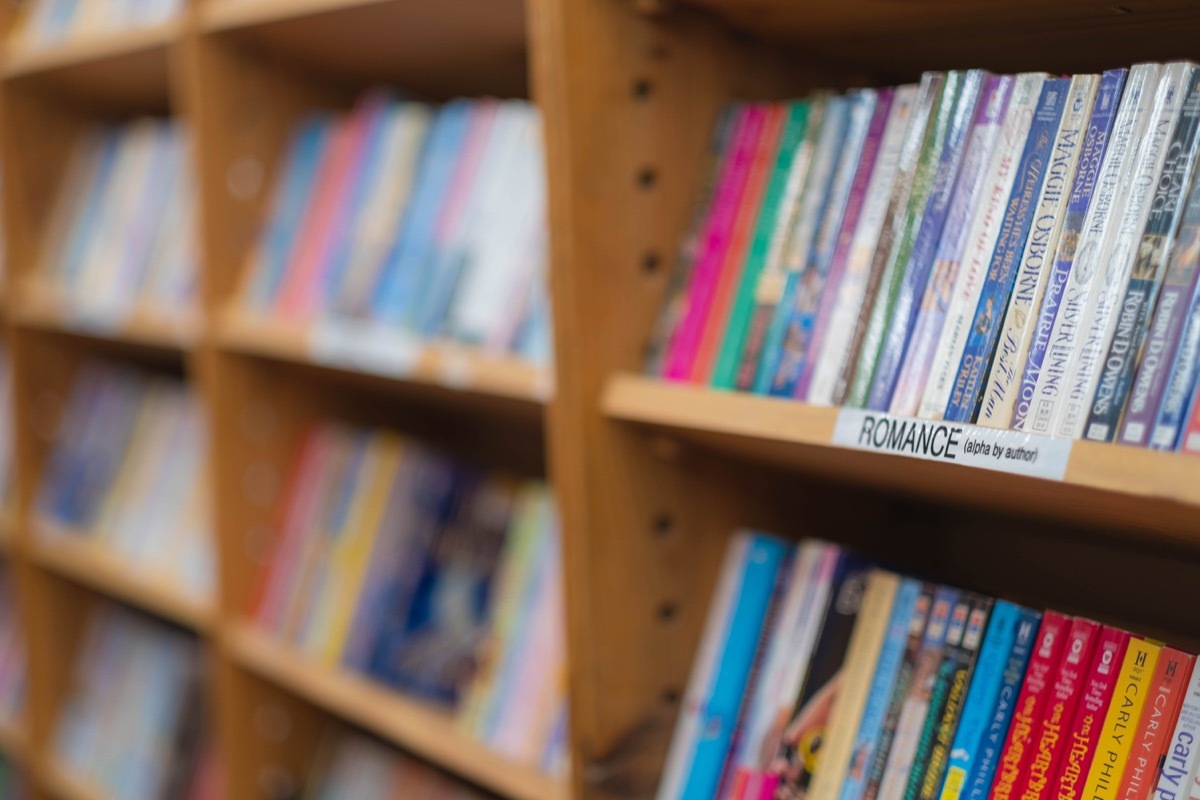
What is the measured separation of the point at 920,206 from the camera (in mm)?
788

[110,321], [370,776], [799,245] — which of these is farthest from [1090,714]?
[110,321]

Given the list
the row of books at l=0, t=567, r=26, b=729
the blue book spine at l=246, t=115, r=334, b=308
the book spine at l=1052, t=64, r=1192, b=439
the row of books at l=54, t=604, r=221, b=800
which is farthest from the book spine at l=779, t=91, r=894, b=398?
the row of books at l=0, t=567, r=26, b=729

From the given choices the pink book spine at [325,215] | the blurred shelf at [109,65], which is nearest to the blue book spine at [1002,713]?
the pink book spine at [325,215]

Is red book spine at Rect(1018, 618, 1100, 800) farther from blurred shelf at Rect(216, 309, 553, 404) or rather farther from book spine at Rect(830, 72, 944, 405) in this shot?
blurred shelf at Rect(216, 309, 553, 404)

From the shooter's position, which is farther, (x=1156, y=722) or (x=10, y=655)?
(x=10, y=655)

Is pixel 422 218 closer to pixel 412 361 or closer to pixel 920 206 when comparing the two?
pixel 412 361

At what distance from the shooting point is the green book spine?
919mm

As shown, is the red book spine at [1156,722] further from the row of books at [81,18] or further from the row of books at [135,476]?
the row of books at [81,18]

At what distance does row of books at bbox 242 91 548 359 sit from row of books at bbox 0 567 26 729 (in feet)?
3.43

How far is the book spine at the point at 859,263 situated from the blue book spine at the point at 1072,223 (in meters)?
0.14

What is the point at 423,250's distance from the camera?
127 cm

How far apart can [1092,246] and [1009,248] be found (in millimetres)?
55

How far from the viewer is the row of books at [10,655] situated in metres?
2.09

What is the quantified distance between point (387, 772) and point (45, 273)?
3.68ft
